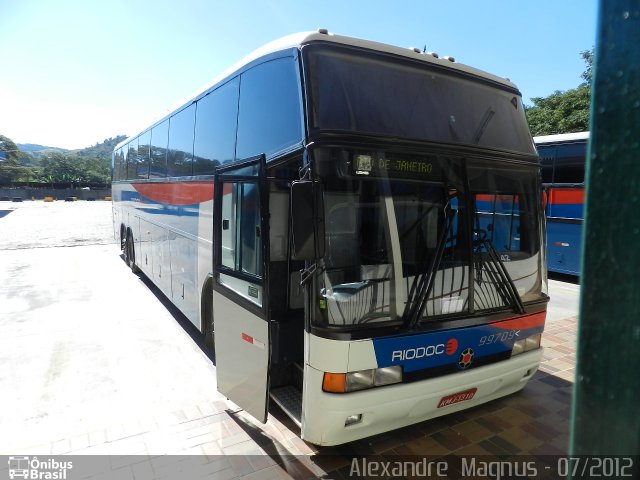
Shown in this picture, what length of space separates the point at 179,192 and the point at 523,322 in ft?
16.7

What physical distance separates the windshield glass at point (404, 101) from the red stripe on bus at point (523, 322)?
5.02ft

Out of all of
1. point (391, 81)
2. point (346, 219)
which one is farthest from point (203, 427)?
point (391, 81)

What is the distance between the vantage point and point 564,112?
→ 22.6 metres

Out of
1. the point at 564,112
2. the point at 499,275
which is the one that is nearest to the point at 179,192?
the point at 499,275

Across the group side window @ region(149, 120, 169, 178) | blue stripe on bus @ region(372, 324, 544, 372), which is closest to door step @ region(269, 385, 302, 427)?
blue stripe on bus @ region(372, 324, 544, 372)

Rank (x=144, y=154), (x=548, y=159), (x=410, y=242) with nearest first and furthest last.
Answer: (x=410, y=242) < (x=144, y=154) < (x=548, y=159)

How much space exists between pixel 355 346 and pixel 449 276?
0.99m

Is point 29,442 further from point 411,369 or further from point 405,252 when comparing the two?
point 405,252

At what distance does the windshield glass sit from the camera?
3.09 m

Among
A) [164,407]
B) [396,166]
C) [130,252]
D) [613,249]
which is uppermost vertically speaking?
[396,166]

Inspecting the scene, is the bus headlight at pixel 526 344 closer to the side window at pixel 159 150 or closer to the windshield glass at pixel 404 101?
the windshield glass at pixel 404 101

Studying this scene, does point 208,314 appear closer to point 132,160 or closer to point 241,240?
point 241,240

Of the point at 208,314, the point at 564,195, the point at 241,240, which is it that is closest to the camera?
the point at 241,240

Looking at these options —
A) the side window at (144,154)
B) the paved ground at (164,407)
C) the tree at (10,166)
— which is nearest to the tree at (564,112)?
the paved ground at (164,407)
